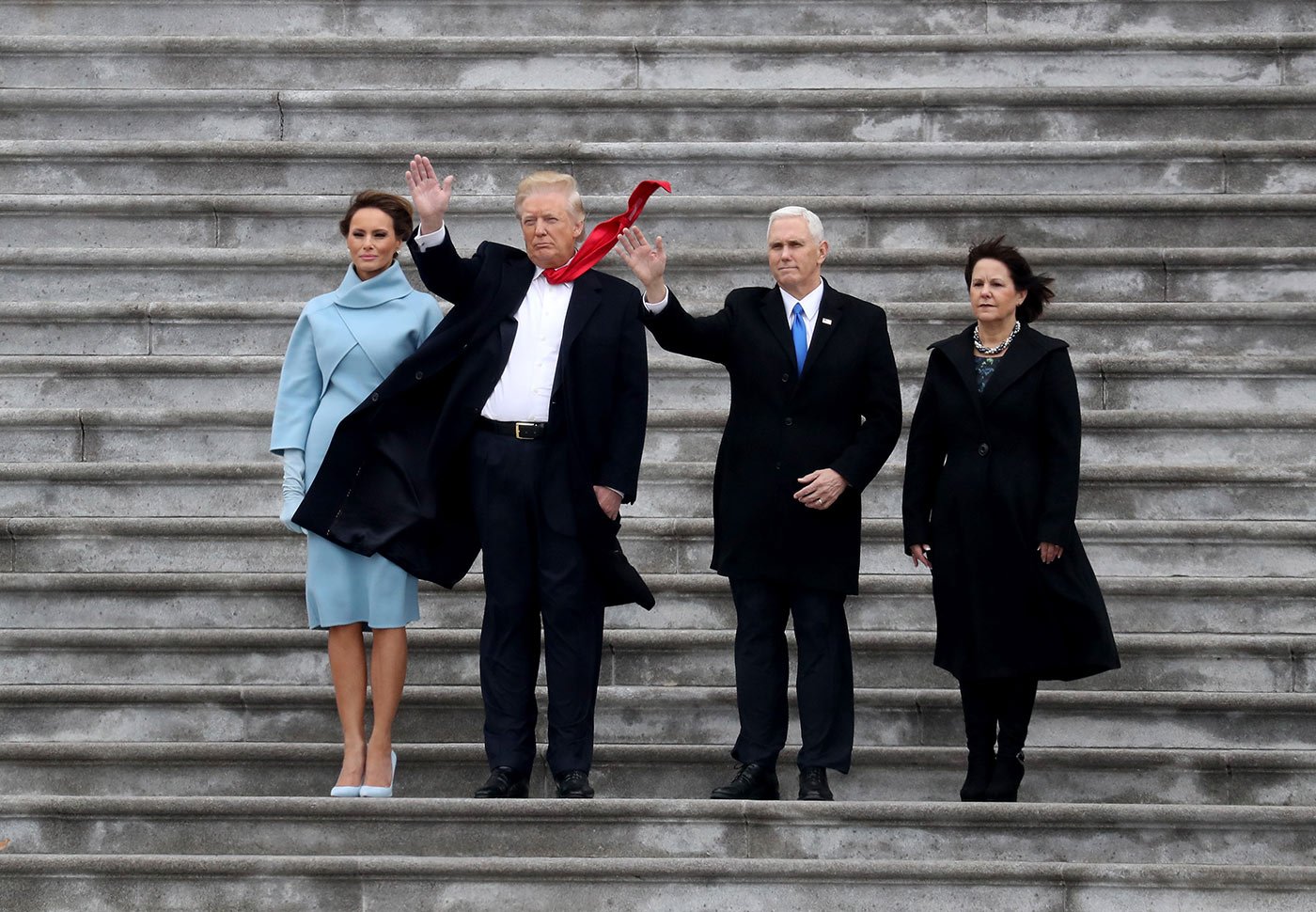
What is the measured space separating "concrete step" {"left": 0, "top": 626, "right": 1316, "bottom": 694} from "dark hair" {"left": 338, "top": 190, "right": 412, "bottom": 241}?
5.06ft

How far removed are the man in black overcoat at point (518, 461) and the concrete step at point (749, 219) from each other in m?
2.21

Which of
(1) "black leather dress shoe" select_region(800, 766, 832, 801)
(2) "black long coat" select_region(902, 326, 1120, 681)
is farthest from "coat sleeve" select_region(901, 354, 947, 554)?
(1) "black leather dress shoe" select_region(800, 766, 832, 801)

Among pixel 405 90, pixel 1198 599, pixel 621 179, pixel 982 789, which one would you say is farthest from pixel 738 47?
pixel 982 789

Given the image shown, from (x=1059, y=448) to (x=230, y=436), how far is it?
11.3 ft

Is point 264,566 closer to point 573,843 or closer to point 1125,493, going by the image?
point 573,843

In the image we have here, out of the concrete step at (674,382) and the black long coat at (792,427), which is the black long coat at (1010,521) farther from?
the concrete step at (674,382)

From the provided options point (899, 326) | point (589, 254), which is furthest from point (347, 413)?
point (899, 326)

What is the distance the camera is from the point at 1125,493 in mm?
7406

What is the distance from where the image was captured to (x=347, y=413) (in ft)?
20.2

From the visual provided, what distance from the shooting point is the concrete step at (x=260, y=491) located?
24.2 ft

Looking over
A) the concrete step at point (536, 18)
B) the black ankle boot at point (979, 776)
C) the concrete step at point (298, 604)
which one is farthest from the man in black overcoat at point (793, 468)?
the concrete step at point (536, 18)

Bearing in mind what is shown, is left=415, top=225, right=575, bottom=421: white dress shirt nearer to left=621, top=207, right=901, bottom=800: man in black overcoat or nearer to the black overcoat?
the black overcoat

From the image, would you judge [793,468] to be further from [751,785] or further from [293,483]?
[293,483]

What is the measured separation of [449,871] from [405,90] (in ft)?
14.5
